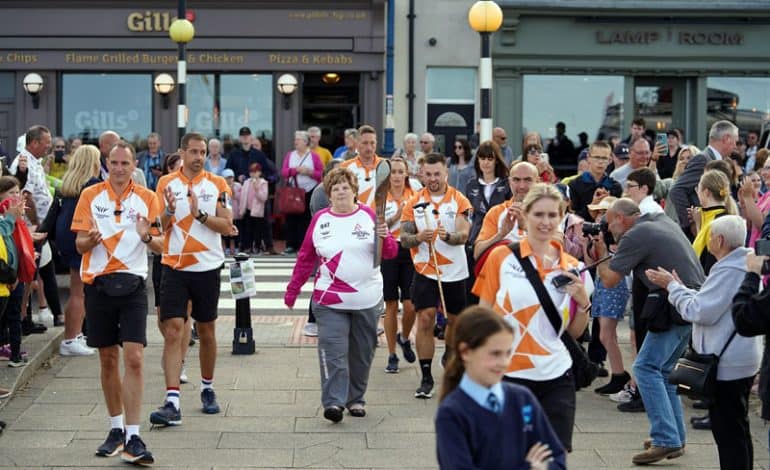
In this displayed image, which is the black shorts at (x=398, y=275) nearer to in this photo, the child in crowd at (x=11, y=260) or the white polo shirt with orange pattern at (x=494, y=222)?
the white polo shirt with orange pattern at (x=494, y=222)

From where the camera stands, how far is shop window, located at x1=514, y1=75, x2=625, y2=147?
23.9 meters

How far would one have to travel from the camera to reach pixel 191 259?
893 centimetres

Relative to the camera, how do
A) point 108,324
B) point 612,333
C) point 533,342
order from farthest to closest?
1. point 612,333
2. point 108,324
3. point 533,342

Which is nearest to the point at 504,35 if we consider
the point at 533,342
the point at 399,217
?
the point at 399,217

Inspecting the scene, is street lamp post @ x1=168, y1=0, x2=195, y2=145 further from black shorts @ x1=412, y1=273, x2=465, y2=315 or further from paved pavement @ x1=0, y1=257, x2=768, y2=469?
black shorts @ x1=412, y1=273, x2=465, y2=315

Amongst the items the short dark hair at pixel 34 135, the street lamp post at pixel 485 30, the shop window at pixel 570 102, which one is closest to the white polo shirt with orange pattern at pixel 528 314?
the short dark hair at pixel 34 135

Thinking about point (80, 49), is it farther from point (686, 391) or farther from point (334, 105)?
point (686, 391)

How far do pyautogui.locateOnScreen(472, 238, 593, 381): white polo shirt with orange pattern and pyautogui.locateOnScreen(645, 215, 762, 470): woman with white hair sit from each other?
4.24 ft

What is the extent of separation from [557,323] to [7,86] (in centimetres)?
1947

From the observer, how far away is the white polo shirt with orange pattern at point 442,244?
10031mm

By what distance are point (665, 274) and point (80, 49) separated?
18.1 meters

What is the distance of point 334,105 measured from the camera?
929 inches

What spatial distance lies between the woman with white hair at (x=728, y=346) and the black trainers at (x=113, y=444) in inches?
148

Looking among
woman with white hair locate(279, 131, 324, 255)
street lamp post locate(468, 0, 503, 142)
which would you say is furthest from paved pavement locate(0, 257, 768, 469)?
woman with white hair locate(279, 131, 324, 255)
